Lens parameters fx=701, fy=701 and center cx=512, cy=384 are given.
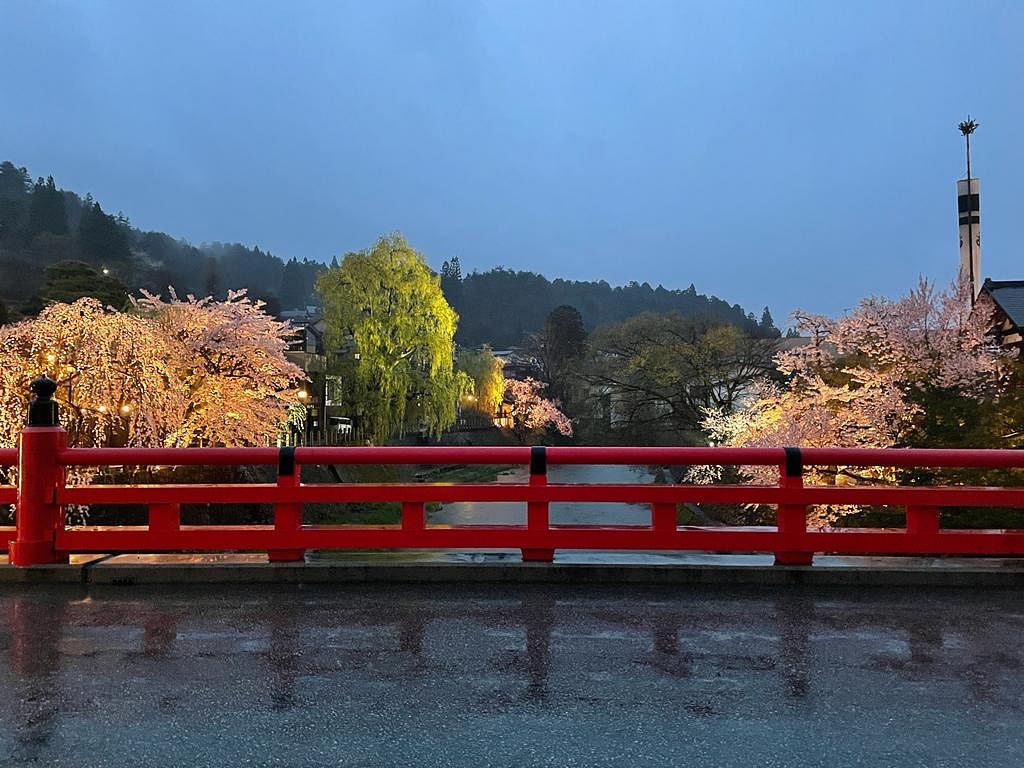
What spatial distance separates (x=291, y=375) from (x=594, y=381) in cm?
2406

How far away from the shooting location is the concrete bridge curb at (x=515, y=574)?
5402mm

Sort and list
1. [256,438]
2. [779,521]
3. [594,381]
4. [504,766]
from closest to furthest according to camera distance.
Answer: [504,766], [779,521], [256,438], [594,381]

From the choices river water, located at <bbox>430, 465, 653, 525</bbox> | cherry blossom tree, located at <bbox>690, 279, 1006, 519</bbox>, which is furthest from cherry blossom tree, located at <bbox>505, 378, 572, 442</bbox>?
cherry blossom tree, located at <bbox>690, 279, 1006, 519</bbox>

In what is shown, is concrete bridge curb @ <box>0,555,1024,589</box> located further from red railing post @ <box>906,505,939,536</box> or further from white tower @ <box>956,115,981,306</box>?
white tower @ <box>956,115,981,306</box>

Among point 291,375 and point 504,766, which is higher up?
point 291,375

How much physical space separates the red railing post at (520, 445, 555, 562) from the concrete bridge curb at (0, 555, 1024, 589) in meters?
0.14

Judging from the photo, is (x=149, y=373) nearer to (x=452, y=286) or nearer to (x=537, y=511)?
(x=537, y=511)

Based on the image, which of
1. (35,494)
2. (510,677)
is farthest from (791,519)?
(35,494)

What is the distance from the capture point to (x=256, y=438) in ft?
63.2

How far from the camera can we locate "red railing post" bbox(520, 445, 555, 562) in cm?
544

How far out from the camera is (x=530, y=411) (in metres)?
48.7

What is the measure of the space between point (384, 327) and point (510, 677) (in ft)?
97.0

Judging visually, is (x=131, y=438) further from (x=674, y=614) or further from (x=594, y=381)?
(x=594, y=381)

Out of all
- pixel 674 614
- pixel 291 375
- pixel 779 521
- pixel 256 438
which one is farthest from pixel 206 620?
pixel 291 375
